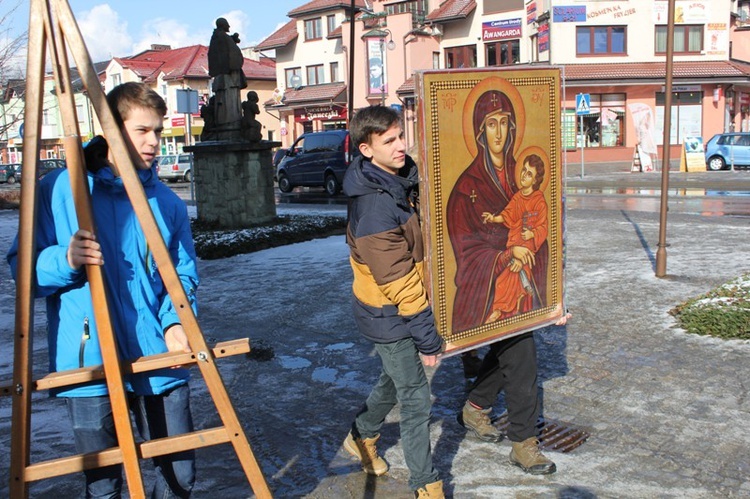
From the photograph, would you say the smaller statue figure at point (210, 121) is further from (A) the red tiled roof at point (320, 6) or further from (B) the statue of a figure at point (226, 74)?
(A) the red tiled roof at point (320, 6)

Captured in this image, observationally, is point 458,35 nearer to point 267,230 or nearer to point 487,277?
point 267,230

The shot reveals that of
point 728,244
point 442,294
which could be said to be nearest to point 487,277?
point 442,294

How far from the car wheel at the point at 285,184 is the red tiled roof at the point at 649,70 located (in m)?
16.4

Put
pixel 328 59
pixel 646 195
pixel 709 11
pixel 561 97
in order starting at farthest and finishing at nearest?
pixel 328 59 < pixel 709 11 < pixel 646 195 < pixel 561 97

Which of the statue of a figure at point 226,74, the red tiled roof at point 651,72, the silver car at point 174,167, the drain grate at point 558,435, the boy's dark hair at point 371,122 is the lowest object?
the drain grate at point 558,435

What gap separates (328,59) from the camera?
50.5m

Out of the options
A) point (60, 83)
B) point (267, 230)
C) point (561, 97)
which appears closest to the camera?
point (60, 83)

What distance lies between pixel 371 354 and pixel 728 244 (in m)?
6.36

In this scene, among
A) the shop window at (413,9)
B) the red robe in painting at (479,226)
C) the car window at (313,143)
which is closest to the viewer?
the red robe in painting at (479,226)

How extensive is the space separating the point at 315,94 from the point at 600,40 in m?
18.7

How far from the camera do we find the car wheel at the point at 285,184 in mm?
26812

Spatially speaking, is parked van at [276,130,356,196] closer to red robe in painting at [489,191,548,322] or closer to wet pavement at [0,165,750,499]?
wet pavement at [0,165,750,499]

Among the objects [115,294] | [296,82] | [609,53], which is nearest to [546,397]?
[115,294]

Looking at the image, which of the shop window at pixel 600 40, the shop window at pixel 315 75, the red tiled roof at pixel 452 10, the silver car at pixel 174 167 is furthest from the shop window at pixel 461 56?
the silver car at pixel 174 167
